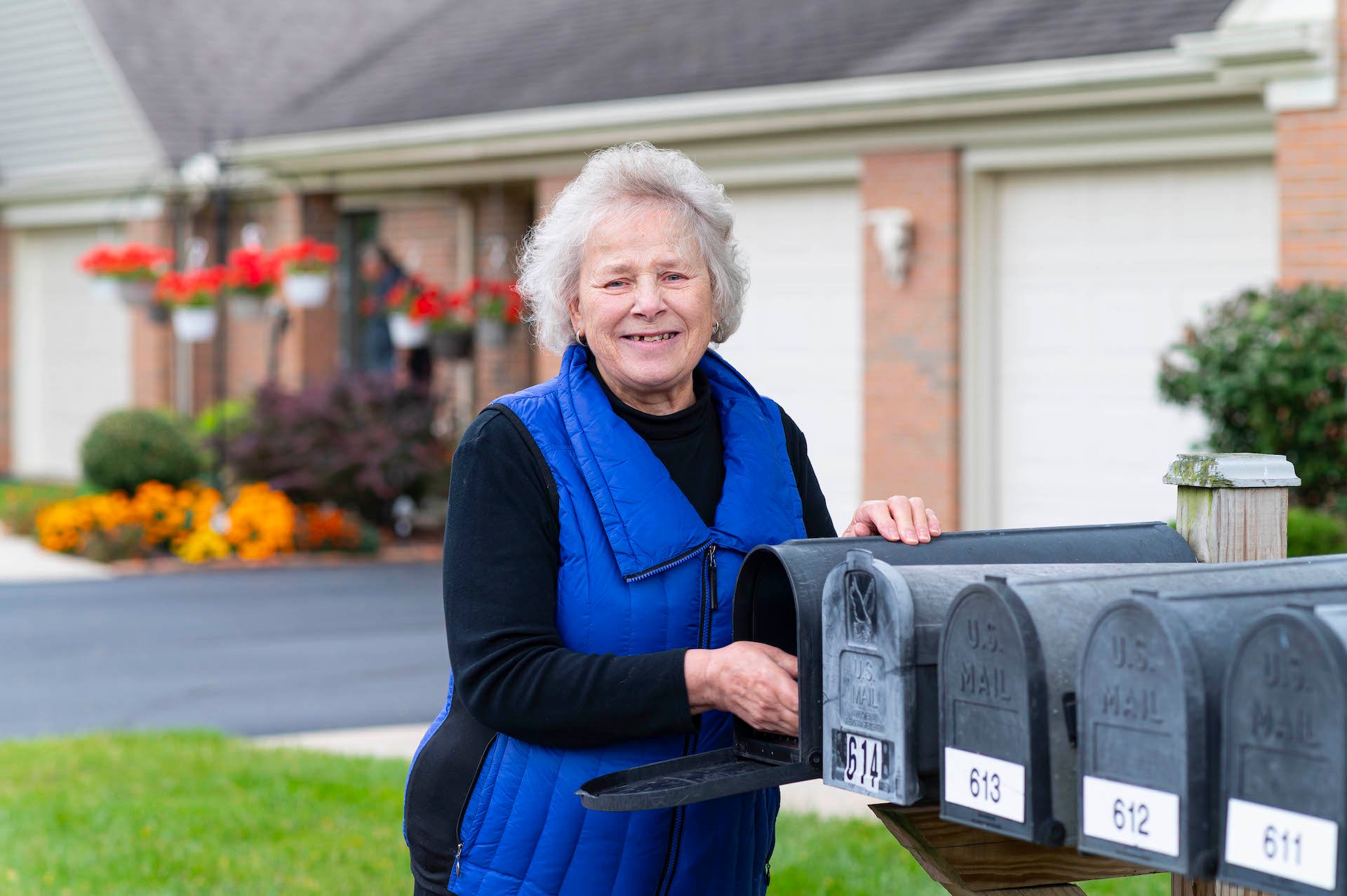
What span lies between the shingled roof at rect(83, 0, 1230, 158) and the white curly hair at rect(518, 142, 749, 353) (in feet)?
25.1

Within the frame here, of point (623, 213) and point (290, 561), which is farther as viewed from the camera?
point (290, 561)

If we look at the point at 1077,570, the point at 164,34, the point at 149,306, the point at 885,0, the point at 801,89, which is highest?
the point at 164,34

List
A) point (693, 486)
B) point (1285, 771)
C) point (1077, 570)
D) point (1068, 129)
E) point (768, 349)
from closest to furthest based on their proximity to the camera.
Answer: point (1285, 771) → point (1077, 570) → point (693, 486) → point (1068, 129) → point (768, 349)

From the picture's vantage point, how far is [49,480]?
19719mm

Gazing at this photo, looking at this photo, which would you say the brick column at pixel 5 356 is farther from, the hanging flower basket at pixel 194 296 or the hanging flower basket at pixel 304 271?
the hanging flower basket at pixel 304 271

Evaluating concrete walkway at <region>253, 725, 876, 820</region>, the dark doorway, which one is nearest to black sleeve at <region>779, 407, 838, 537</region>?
concrete walkway at <region>253, 725, 876, 820</region>

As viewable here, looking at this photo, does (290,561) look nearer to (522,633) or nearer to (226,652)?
(226,652)

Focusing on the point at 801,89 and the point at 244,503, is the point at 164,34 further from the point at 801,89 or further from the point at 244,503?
the point at 801,89

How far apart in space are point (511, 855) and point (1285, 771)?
1.29 metres

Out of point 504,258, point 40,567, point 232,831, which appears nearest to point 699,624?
point 232,831

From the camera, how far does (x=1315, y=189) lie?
8.94 meters

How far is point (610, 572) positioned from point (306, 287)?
11830mm

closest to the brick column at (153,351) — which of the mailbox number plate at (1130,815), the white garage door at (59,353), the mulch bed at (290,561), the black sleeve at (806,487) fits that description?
the white garage door at (59,353)

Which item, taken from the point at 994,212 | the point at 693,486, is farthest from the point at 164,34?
the point at 693,486
